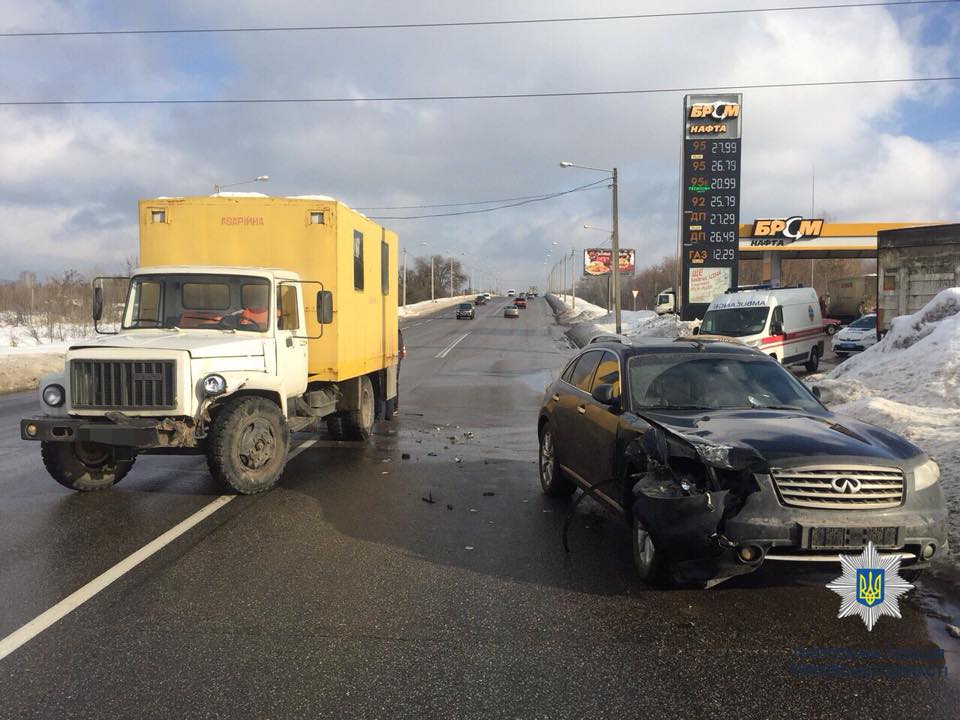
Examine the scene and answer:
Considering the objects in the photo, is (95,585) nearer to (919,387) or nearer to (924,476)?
(924,476)

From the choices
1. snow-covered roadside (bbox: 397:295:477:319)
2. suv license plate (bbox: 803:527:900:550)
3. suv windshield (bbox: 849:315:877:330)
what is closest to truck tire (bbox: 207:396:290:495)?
suv license plate (bbox: 803:527:900:550)

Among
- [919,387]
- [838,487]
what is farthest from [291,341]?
[919,387]

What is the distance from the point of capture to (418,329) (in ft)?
182

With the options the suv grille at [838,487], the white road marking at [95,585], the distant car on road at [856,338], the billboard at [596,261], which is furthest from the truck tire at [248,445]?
the billboard at [596,261]

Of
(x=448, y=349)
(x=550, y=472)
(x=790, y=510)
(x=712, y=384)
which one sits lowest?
(x=448, y=349)

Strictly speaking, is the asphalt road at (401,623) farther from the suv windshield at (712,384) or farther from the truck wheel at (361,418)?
the truck wheel at (361,418)

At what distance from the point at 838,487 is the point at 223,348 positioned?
18.7 feet

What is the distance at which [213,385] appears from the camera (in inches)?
292

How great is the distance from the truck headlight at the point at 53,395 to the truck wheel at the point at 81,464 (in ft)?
1.49

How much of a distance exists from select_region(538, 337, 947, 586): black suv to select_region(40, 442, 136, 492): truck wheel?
16.2ft

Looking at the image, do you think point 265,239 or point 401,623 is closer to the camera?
point 401,623

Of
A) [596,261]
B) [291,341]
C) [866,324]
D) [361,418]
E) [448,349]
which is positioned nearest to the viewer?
[291,341]

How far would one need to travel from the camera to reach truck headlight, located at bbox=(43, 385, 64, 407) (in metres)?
7.42

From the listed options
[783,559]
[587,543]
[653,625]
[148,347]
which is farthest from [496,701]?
[148,347]
